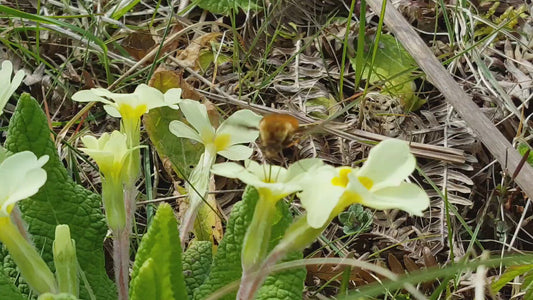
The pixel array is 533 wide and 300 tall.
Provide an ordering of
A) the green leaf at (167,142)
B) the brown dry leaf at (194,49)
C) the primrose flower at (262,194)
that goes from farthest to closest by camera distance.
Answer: the brown dry leaf at (194,49) < the green leaf at (167,142) < the primrose flower at (262,194)

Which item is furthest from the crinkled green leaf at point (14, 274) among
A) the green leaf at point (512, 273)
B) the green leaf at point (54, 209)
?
the green leaf at point (512, 273)

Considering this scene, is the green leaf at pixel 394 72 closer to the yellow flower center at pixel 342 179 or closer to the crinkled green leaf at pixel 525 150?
the crinkled green leaf at pixel 525 150

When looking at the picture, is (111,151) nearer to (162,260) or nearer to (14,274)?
(162,260)

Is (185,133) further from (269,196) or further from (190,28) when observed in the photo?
(190,28)

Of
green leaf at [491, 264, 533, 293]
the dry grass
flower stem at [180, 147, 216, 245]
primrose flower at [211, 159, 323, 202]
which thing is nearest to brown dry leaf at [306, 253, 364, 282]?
the dry grass

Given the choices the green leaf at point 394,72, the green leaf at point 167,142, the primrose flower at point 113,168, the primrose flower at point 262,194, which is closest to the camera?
the primrose flower at point 262,194

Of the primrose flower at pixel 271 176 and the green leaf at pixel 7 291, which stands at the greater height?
the primrose flower at pixel 271 176

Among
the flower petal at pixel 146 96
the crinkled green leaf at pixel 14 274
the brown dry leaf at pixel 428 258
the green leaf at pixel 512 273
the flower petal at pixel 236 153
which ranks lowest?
the brown dry leaf at pixel 428 258

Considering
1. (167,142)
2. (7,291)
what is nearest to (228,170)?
(7,291)

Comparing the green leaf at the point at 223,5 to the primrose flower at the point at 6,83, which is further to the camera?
the green leaf at the point at 223,5
